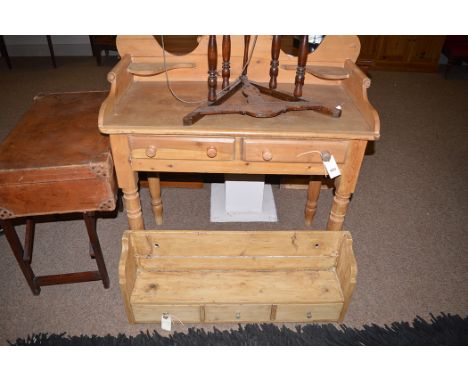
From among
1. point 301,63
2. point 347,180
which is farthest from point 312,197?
point 301,63

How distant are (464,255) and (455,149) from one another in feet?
4.86

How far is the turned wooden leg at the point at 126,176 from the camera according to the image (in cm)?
150

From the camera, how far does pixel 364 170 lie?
3006 millimetres

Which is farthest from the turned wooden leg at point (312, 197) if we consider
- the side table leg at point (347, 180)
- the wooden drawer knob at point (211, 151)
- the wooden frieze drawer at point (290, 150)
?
the wooden drawer knob at point (211, 151)

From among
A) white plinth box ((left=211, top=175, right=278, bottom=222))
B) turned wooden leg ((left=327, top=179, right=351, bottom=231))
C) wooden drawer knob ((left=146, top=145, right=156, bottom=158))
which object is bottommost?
white plinth box ((left=211, top=175, right=278, bottom=222))

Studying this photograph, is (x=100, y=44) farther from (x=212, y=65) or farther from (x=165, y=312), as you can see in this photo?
(x=165, y=312)

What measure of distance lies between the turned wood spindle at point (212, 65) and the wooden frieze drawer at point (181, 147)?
0.78ft

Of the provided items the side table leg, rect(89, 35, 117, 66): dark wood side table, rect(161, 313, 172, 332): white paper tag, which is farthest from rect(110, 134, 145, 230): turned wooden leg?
rect(89, 35, 117, 66): dark wood side table

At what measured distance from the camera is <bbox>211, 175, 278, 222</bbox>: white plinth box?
234 centimetres

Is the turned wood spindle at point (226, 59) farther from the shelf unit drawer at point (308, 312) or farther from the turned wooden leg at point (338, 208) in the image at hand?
the shelf unit drawer at point (308, 312)

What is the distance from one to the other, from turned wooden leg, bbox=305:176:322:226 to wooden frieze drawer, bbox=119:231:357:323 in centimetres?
51

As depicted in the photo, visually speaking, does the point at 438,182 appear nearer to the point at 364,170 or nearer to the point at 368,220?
the point at 364,170

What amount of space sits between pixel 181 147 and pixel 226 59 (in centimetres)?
48

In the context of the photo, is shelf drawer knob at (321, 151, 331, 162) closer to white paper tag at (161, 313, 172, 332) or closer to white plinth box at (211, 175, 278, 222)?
white plinth box at (211, 175, 278, 222)
